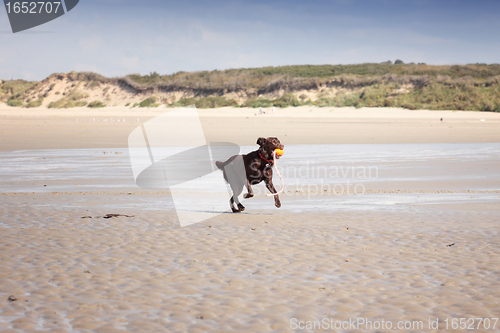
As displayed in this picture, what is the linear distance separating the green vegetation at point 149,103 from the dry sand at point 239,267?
46241 mm

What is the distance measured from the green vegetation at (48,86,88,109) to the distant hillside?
11 centimetres

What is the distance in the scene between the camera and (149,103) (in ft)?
186

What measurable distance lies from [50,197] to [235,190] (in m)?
3.79

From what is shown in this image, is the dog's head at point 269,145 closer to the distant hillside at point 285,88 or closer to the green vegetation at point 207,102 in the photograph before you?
the distant hillside at point 285,88

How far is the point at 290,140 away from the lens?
22812 mm

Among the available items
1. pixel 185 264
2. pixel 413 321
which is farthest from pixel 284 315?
pixel 185 264

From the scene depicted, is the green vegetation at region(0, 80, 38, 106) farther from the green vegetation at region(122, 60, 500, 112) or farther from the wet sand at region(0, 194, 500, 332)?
the wet sand at region(0, 194, 500, 332)

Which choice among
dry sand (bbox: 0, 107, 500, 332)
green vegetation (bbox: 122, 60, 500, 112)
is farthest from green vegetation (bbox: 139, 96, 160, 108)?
dry sand (bbox: 0, 107, 500, 332)

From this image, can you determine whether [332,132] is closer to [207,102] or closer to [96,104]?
[207,102]

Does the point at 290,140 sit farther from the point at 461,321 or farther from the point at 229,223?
the point at 461,321

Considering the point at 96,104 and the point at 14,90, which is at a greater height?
the point at 14,90

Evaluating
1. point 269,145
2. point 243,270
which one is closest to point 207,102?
point 269,145

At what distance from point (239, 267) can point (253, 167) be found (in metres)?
2.77

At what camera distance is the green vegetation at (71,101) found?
193ft
